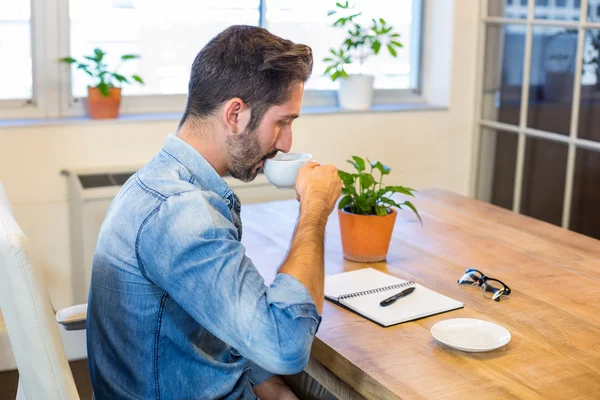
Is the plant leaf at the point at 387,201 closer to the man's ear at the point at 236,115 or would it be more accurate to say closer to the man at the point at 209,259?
the man at the point at 209,259

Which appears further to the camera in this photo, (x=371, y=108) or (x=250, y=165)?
(x=371, y=108)

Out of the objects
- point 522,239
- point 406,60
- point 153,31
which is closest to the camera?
point 522,239

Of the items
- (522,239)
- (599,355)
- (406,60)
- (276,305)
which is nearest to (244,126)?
(276,305)

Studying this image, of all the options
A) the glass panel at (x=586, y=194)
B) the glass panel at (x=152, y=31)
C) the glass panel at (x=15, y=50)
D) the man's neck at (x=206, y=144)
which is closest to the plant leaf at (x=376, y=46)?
the glass panel at (x=152, y=31)

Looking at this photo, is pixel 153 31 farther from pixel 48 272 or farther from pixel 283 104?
A: pixel 283 104

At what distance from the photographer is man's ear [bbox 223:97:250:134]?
4.70 feet

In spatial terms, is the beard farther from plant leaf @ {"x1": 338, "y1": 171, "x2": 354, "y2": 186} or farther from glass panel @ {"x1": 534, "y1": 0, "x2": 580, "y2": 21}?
glass panel @ {"x1": 534, "y1": 0, "x2": 580, "y2": 21}

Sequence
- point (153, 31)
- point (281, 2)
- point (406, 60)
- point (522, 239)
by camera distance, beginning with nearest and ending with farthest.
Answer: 1. point (522, 239)
2. point (153, 31)
3. point (281, 2)
4. point (406, 60)

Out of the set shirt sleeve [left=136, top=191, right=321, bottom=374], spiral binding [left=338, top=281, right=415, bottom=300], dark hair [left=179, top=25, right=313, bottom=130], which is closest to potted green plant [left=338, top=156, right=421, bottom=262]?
spiral binding [left=338, top=281, right=415, bottom=300]

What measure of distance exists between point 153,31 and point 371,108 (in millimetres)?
1011

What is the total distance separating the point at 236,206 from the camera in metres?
1.52

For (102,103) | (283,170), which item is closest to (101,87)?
(102,103)

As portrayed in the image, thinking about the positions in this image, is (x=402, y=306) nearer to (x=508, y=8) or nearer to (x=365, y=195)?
(x=365, y=195)

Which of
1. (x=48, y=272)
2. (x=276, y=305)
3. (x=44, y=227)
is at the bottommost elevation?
(x=48, y=272)
